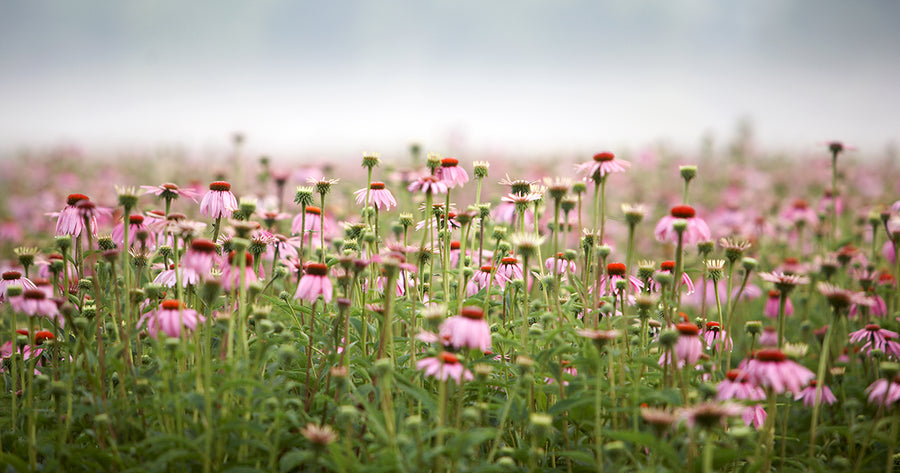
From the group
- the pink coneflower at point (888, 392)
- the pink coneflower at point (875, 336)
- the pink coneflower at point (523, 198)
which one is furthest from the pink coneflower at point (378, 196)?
the pink coneflower at point (875, 336)

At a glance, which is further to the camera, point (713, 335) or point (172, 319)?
point (713, 335)

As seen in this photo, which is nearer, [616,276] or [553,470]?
[553,470]

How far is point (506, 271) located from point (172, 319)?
1.41m

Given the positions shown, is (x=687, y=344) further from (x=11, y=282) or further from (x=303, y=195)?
(x=11, y=282)

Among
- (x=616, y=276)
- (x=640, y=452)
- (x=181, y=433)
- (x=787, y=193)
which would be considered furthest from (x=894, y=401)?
(x=787, y=193)

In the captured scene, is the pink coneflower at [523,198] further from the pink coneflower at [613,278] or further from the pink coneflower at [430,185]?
the pink coneflower at [613,278]

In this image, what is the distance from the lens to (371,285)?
2758 millimetres

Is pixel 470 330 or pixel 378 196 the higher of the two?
pixel 378 196

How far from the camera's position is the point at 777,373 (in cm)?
174

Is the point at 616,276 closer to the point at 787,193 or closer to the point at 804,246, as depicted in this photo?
the point at 804,246

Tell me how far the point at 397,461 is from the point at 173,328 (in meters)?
0.91

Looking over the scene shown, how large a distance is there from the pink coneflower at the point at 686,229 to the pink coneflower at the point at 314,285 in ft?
4.00

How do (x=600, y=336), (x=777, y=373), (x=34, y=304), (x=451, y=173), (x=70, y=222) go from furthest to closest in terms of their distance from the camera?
(x=451, y=173)
(x=70, y=222)
(x=34, y=304)
(x=600, y=336)
(x=777, y=373)

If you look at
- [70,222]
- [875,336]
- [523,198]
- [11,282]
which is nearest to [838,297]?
[875,336]
